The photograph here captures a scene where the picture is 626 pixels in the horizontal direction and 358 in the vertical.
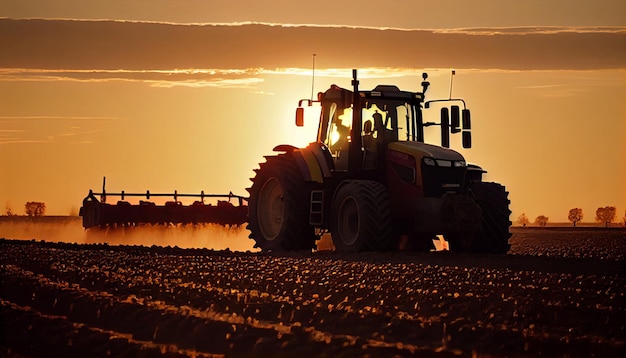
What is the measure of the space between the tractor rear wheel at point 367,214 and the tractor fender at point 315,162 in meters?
0.71

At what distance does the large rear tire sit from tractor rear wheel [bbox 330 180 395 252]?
4.01 feet

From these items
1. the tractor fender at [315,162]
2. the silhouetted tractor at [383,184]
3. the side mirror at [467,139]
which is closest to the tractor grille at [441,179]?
the silhouetted tractor at [383,184]

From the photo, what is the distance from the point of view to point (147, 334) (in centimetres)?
1017

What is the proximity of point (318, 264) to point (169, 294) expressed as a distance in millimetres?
4720

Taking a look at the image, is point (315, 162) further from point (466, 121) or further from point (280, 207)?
point (466, 121)

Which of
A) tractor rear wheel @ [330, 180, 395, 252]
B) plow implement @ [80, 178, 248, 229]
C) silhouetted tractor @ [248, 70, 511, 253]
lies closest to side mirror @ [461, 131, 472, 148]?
silhouetted tractor @ [248, 70, 511, 253]

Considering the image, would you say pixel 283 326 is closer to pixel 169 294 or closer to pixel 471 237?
pixel 169 294

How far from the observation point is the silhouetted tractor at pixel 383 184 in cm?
1962

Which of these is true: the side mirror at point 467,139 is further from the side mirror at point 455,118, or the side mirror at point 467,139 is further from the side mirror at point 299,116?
the side mirror at point 299,116

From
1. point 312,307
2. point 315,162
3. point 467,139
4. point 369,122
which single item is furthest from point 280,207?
point 312,307

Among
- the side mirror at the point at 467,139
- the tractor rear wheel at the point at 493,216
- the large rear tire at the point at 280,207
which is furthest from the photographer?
the large rear tire at the point at 280,207

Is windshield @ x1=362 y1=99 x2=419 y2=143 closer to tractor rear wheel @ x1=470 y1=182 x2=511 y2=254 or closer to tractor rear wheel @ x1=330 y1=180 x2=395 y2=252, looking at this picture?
tractor rear wheel @ x1=330 y1=180 x2=395 y2=252

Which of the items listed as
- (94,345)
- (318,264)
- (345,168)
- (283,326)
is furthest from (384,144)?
(94,345)

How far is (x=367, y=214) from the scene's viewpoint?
19359 millimetres
